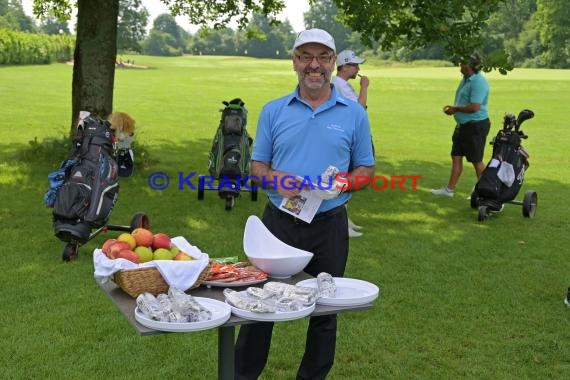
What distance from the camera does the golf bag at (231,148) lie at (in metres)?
9.89

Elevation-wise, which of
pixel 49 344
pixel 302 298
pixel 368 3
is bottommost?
pixel 49 344

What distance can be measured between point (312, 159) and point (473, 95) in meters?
6.76

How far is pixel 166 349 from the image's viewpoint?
500 centimetres

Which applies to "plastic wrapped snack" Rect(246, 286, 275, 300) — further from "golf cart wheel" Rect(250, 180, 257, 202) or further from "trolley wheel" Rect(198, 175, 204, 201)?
"trolley wheel" Rect(198, 175, 204, 201)

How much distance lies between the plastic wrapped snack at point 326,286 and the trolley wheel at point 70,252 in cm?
451

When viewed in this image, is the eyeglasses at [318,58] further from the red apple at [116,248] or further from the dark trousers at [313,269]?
the red apple at [116,248]

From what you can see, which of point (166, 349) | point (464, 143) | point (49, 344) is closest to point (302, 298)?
point (166, 349)

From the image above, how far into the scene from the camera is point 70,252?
703cm

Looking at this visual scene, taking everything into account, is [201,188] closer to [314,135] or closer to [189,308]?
[314,135]

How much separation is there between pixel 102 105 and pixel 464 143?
5918 mm

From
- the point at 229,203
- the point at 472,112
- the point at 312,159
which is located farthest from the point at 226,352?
the point at 472,112

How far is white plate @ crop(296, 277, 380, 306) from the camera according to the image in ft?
9.98

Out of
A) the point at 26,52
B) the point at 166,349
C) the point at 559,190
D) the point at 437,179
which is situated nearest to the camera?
the point at 166,349

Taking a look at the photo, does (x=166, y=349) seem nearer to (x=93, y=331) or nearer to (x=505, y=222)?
(x=93, y=331)
